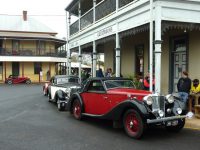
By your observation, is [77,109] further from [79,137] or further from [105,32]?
[105,32]

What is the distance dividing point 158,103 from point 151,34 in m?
3.45

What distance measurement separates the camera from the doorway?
14.2 metres

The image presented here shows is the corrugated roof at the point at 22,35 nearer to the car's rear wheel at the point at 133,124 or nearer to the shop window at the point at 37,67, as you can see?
the shop window at the point at 37,67

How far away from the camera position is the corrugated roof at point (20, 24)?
170ft

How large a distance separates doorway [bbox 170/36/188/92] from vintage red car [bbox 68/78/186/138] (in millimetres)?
4645

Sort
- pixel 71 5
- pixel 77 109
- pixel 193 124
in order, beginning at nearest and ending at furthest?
pixel 193 124
pixel 77 109
pixel 71 5

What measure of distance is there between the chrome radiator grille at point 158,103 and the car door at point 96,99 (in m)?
1.63

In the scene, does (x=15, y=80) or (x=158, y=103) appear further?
(x=15, y=80)

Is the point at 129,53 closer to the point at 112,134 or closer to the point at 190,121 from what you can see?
the point at 190,121

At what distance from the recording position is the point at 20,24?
53594mm

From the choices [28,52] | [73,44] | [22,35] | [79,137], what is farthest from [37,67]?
[79,137]

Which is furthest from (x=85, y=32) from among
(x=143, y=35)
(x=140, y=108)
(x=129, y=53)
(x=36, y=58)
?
(x=36, y=58)

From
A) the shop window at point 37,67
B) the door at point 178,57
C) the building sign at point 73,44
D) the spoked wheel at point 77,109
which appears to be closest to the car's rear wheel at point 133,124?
the spoked wheel at point 77,109

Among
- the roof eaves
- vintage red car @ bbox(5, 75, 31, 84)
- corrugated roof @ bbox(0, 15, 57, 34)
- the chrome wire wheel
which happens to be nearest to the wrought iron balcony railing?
A: the roof eaves
